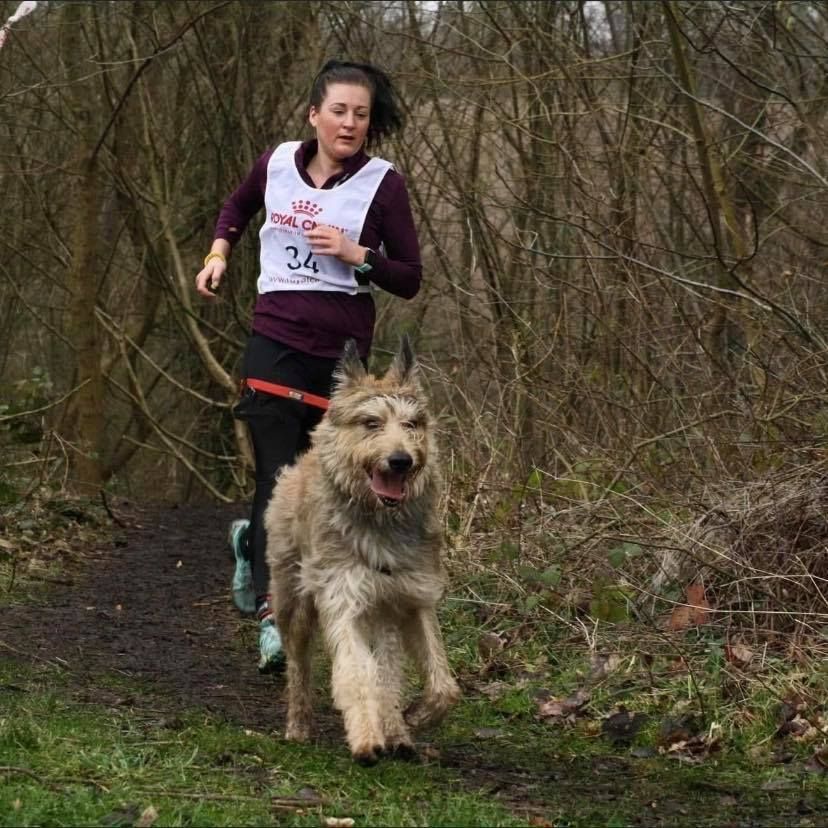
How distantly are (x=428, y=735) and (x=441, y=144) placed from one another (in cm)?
673

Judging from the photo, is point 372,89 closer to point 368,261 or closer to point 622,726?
point 368,261

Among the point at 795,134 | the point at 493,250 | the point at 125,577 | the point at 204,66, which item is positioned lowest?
the point at 125,577

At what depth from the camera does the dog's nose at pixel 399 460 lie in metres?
5.11

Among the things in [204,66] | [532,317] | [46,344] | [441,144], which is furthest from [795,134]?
[46,344]

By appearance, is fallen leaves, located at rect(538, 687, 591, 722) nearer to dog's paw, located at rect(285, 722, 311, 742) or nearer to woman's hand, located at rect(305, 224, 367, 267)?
dog's paw, located at rect(285, 722, 311, 742)

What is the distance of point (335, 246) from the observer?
5848 mm

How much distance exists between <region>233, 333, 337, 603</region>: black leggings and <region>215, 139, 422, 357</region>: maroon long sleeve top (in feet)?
0.21

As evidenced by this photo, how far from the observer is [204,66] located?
15.1 metres

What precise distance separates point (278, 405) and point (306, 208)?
0.82 m

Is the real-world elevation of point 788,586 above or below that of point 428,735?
above

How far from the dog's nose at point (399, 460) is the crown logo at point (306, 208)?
4.54ft

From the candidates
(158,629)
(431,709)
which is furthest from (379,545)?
(158,629)

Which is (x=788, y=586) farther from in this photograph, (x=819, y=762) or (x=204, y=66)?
(x=204, y=66)

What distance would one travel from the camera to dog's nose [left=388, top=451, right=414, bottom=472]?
5.11 meters
